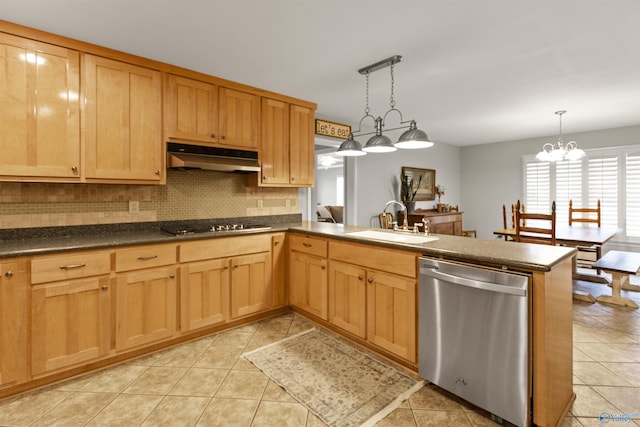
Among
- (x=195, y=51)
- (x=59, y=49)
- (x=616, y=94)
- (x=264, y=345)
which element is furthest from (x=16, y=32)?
(x=616, y=94)

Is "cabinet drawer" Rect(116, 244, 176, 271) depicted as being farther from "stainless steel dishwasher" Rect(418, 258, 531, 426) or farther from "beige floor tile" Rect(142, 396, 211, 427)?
"stainless steel dishwasher" Rect(418, 258, 531, 426)

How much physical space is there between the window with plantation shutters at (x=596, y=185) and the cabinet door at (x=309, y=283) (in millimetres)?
5486

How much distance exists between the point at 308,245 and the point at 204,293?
99 cm

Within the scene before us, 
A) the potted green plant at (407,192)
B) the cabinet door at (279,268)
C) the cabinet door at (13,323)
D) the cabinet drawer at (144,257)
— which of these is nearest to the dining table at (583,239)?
the potted green plant at (407,192)

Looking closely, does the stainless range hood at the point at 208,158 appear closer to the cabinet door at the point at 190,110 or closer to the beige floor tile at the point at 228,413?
the cabinet door at the point at 190,110

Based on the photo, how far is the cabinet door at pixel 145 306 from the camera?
228 centimetres

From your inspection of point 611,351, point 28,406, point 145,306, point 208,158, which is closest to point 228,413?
point 145,306

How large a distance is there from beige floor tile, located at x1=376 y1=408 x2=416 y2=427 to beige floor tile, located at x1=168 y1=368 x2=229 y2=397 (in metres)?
1.05

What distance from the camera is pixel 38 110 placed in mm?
2191

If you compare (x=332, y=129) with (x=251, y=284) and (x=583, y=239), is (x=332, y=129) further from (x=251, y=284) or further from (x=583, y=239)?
(x=583, y=239)

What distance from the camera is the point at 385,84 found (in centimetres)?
326

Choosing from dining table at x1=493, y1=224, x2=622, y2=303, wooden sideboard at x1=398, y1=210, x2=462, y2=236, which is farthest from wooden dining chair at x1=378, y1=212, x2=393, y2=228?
dining table at x1=493, y1=224, x2=622, y2=303

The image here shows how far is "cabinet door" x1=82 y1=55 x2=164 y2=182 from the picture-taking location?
2387 mm

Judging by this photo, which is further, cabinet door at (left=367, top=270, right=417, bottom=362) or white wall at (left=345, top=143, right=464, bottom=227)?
white wall at (left=345, top=143, right=464, bottom=227)
